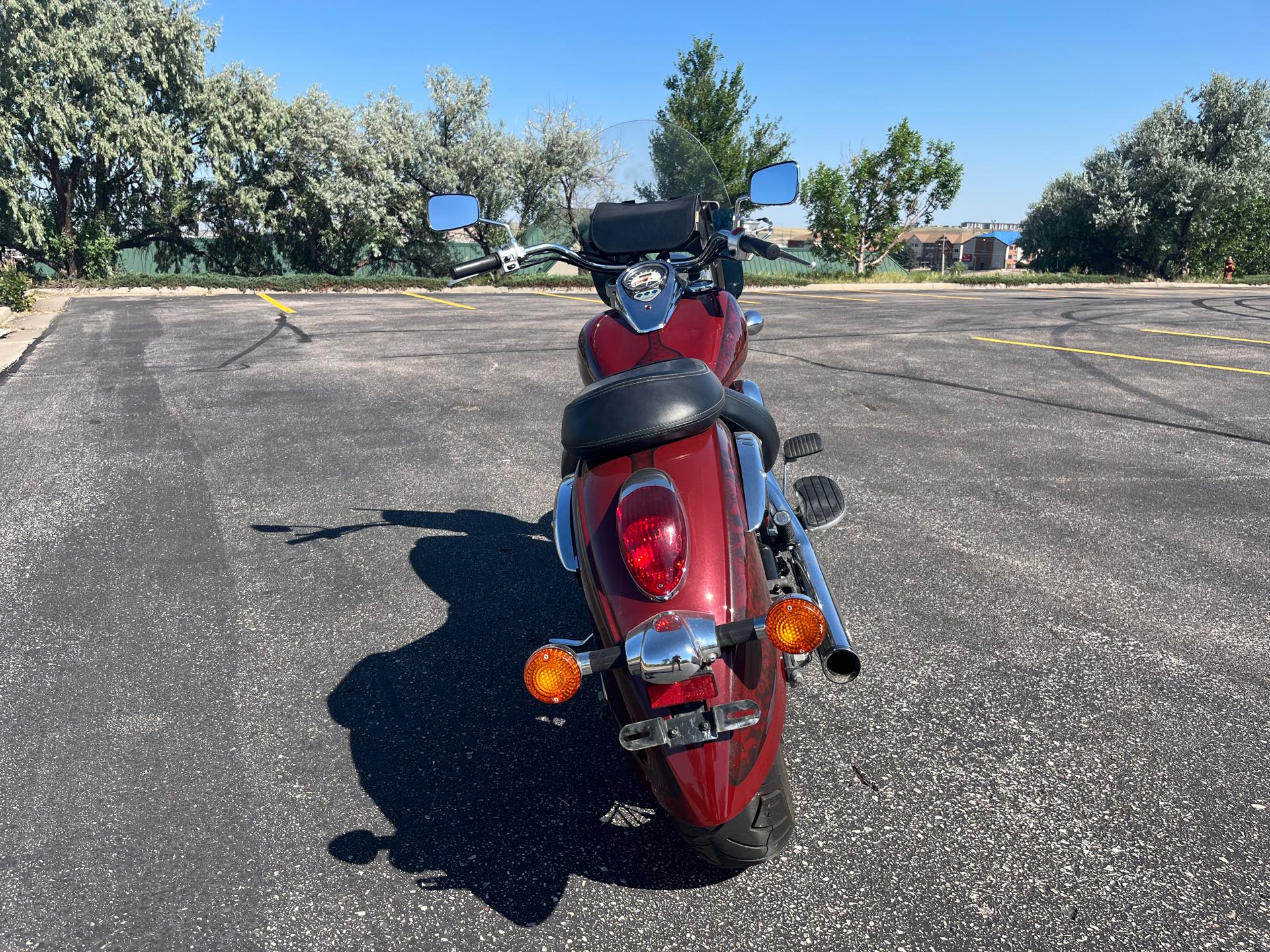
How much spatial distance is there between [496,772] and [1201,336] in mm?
12720

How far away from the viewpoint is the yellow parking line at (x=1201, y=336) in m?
11.2

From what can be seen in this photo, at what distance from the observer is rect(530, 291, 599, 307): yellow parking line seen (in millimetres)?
18469

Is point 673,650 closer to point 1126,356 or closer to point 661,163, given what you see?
point 661,163

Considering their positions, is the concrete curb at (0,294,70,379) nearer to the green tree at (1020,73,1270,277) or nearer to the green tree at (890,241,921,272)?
the green tree at (890,241,921,272)

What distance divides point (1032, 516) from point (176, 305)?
19572 millimetres

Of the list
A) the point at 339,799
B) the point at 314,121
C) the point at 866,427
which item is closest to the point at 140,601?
the point at 339,799

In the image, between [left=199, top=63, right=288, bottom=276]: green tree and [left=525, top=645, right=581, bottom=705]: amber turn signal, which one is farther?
[left=199, top=63, right=288, bottom=276]: green tree

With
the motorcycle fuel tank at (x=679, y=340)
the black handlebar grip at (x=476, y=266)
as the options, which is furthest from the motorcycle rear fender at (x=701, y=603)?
the black handlebar grip at (x=476, y=266)

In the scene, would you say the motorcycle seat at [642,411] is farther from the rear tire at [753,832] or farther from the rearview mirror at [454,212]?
the rearview mirror at [454,212]

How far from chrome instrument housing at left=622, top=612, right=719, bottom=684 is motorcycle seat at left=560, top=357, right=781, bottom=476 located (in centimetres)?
54

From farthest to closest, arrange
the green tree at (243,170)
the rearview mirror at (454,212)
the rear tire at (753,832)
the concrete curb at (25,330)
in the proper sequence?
the green tree at (243,170)
the concrete curb at (25,330)
the rearview mirror at (454,212)
the rear tire at (753,832)

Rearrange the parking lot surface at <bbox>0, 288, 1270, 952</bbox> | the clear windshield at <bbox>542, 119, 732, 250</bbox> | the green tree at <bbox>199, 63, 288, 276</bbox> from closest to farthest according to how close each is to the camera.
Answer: the parking lot surface at <bbox>0, 288, 1270, 952</bbox> < the clear windshield at <bbox>542, 119, 732, 250</bbox> < the green tree at <bbox>199, 63, 288, 276</bbox>

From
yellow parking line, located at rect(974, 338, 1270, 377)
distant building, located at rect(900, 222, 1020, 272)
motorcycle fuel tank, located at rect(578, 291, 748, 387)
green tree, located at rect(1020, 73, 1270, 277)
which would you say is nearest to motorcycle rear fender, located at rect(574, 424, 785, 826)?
motorcycle fuel tank, located at rect(578, 291, 748, 387)

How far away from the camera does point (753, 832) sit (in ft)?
6.35
